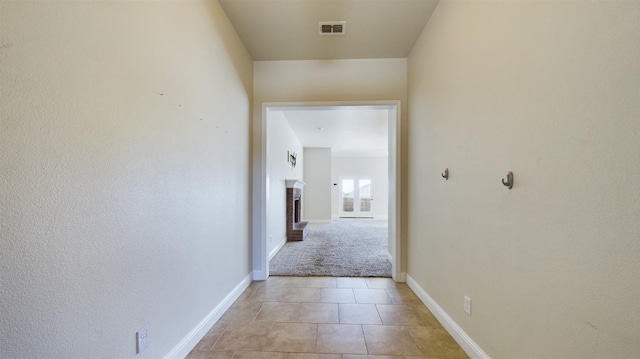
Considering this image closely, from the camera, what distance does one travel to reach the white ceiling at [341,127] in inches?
190

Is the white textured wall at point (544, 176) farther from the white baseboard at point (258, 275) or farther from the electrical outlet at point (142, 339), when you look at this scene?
the white baseboard at point (258, 275)

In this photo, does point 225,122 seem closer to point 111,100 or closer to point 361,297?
point 111,100

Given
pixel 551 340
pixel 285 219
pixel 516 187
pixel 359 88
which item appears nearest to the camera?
pixel 551 340

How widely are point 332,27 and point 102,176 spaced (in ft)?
7.41

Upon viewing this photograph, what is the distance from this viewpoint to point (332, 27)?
245 centimetres

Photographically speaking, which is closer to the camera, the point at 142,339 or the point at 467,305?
the point at 142,339

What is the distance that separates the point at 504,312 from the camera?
1323 mm

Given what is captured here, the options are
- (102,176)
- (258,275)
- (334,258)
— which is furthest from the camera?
(334,258)

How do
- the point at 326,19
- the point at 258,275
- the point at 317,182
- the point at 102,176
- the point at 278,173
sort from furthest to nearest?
the point at 317,182, the point at 278,173, the point at 258,275, the point at 326,19, the point at 102,176

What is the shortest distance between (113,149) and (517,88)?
6.19 ft

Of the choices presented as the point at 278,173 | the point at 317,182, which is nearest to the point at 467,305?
the point at 278,173

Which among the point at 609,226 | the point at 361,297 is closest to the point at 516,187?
the point at 609,226

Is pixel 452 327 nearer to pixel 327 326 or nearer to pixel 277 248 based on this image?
pixel 327 326

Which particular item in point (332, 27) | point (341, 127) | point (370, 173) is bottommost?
point (370, 173)
